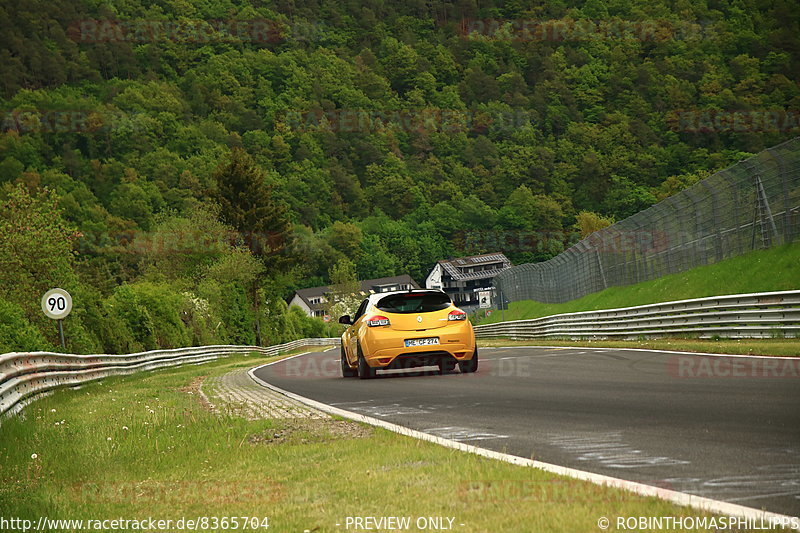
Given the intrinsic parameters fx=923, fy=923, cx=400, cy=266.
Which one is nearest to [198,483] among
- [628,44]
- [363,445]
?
[363,445]

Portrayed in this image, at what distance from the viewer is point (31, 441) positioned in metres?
9.27

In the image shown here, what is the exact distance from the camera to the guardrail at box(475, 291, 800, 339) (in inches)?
714

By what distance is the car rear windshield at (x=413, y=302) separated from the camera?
16422mm

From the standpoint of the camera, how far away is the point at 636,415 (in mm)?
8578

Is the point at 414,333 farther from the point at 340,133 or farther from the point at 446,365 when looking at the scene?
the point at 340,133

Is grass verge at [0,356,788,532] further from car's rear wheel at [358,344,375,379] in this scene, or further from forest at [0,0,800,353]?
forest at [0,0,800,353]

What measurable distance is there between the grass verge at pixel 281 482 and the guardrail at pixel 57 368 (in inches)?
137

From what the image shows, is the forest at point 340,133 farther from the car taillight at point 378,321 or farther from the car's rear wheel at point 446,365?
the car taillight at point 378,321

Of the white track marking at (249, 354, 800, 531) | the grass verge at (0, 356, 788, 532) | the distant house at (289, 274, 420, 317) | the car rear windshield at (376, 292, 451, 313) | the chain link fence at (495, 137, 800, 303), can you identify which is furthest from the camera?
the distant house at (289, 274, 420, 317)

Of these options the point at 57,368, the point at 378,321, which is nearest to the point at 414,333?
the point at 378,321

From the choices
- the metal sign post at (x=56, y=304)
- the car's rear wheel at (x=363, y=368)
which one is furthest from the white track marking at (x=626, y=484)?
the metal sign post at (x=56, y=304)

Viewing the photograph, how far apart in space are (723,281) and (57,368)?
56.3 ft

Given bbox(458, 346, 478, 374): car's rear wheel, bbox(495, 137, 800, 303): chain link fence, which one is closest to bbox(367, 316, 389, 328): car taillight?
bbox(458, 346, 478, 374): car's rear wheel

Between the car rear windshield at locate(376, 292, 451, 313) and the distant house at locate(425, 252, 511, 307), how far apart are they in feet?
443
